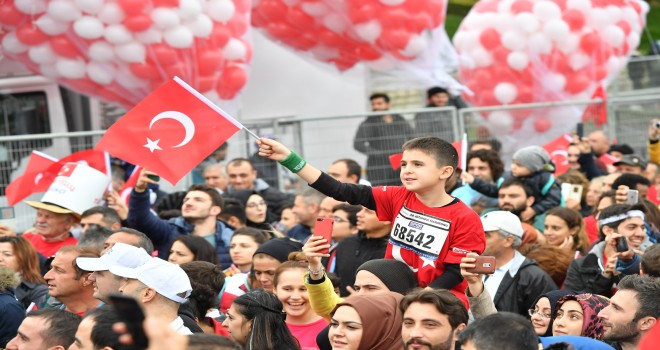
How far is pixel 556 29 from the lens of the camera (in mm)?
13383

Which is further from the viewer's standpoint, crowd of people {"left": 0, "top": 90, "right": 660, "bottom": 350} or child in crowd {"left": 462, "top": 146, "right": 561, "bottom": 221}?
child in crowd {"left": 462, "top": 146, "right": 561, "bottom": 221}

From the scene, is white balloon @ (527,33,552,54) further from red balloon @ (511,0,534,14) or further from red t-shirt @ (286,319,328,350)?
red t-shirt @ (286,319,328,350)

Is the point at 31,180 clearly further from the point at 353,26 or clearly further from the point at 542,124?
the point at 542,124

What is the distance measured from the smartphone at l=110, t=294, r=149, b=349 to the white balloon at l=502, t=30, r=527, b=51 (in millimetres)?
10346

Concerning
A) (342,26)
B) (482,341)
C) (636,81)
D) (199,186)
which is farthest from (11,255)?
(636,81)

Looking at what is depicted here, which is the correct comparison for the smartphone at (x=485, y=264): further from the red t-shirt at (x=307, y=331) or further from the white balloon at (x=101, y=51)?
the white balloon at (x=101, y=51)

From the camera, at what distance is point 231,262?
9719mm

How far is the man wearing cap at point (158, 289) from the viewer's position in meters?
6.40

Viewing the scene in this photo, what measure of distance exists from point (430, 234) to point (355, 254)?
6.53ft

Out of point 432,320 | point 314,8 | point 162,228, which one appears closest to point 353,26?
point 314,8

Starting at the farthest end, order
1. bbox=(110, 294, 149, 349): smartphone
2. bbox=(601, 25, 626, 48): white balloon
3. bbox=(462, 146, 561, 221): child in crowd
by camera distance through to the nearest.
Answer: bbox=(601, 25, 626, 48): white balloon
bbox=(462, 146, 561, 221): child in crowd
bbox=(110, 294, 149, 349): smartphone

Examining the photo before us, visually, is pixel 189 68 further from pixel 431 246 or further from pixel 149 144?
pixel 431 246

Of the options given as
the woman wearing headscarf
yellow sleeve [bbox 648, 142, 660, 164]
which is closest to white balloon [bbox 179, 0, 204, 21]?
yellow sleeve [bbox 648, 142, 660, 164]

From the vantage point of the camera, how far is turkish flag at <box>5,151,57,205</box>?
1120 cm
